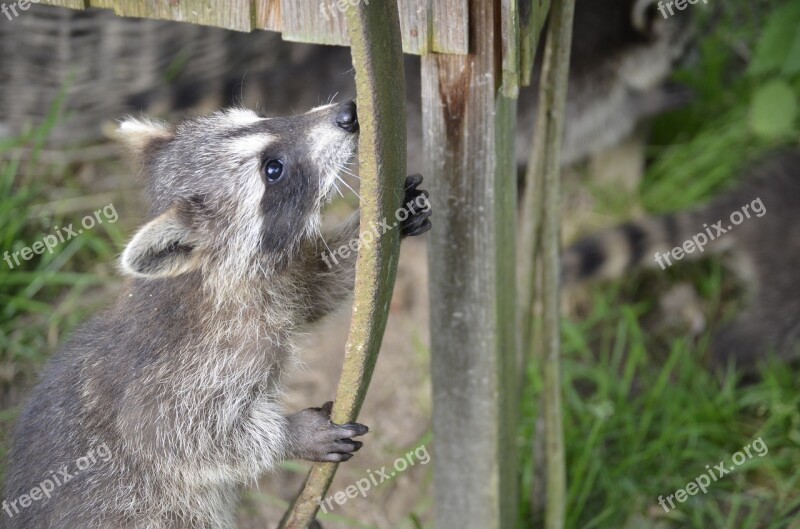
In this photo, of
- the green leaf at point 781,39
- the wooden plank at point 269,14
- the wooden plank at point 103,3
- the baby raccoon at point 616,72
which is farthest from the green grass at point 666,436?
the wooden plank at point 103,3

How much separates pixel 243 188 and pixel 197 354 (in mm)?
537

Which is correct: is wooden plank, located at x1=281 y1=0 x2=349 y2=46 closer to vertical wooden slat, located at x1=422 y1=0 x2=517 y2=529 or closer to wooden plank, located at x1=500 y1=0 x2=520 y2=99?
vertical wooden slat, located at x1=422 y1=0 x2=517 y2=529

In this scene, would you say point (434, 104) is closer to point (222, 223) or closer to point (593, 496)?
point (222, 223)

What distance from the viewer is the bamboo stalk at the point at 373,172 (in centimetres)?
196

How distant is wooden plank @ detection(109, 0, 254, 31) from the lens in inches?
105

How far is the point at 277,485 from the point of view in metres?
4.34

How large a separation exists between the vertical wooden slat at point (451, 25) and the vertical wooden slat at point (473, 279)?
0.03m

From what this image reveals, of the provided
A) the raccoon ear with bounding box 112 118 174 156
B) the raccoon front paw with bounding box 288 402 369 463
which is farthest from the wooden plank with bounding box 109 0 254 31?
the raccoon front paw with bounding box 288 402 369 463

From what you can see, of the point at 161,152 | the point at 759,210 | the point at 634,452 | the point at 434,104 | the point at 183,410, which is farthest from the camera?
the point at 759,210

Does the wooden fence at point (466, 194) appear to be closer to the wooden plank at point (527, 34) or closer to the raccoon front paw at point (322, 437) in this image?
the wooden plank at point (527, 34)

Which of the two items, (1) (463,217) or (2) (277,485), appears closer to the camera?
(1) (463,217)

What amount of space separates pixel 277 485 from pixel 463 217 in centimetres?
205

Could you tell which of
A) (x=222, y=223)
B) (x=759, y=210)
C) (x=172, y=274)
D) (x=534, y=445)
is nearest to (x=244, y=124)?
(x=222, y=223)

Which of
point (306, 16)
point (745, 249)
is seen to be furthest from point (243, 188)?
point (745, 249)
